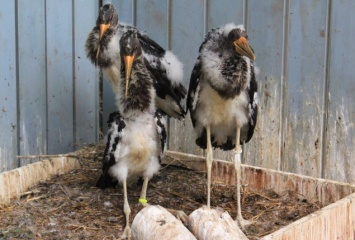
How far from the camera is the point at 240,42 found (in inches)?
142

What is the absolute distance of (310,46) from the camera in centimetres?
434

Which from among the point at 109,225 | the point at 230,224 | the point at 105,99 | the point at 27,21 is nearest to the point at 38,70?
the point at 27,21

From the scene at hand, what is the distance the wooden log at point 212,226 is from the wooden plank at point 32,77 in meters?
1.79

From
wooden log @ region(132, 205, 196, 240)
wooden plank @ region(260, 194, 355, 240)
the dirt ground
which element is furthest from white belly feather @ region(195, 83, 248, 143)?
wooden log @ region(132, 205, 196, 240)

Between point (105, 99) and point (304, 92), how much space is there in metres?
1.82

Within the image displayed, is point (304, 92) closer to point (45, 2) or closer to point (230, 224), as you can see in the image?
point (230, 224)

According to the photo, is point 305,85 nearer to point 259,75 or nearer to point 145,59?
point 259,75

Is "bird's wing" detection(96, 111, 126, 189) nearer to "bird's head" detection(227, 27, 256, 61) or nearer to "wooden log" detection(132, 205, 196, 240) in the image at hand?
"wooden log" detection(132, 205, 196, 240)

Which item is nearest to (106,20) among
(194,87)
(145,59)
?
(145,59)

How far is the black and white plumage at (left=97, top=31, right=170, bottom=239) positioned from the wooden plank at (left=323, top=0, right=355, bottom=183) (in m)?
1.23

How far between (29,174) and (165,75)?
121cm

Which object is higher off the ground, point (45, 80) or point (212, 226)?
point (45, 80)

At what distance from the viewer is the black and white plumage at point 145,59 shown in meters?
A: 4.49

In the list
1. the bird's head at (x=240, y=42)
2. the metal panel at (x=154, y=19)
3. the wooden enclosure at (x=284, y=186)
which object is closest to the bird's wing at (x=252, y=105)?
the bird's head at (x=240, y=42)
